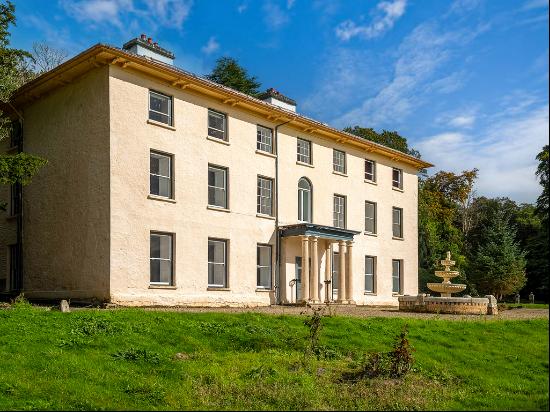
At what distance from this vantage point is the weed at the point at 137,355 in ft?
→ 40.8

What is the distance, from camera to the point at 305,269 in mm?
28547

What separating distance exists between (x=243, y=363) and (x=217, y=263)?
47.2ft

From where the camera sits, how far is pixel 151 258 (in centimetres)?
2389

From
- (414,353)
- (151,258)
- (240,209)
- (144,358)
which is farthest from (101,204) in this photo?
(414,353)

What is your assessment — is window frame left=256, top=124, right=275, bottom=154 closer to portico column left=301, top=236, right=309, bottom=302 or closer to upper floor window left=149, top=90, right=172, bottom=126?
portico column left=301, top=236, right=309, bottom=302

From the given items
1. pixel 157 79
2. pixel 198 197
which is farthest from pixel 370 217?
pixel 157 79

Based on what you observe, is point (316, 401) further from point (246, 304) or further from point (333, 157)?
point (333, 157)

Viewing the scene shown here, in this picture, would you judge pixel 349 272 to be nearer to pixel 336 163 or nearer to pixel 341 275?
pixel 341 275

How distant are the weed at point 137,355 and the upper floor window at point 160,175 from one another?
12145 millimetres

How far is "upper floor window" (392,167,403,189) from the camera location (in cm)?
3766

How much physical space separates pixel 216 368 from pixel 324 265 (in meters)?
20.2

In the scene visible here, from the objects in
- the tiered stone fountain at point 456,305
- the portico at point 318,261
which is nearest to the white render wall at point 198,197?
the portico at point 318,261

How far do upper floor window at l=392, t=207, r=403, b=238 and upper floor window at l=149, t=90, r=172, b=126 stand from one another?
16859 mm

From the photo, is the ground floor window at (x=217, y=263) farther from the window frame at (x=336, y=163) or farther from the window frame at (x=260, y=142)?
the window frame at (x=336, y=163)
